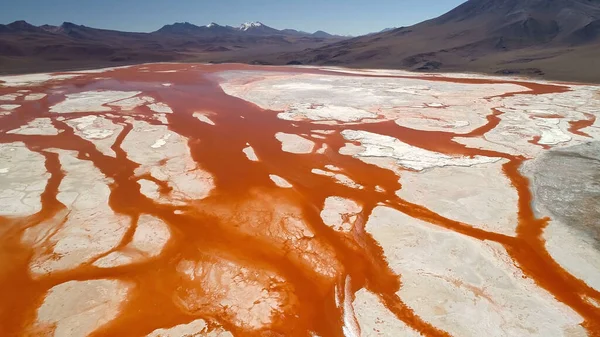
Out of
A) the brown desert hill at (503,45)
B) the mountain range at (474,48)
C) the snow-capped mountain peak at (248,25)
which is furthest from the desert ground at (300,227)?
the snow-capped mountain peak at (248,25)

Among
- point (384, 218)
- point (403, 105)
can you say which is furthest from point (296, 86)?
point (384, 218)

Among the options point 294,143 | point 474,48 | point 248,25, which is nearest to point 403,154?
point 294,143

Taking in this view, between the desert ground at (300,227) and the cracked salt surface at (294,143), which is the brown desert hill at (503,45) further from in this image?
the cracked salt surface at (294,143)

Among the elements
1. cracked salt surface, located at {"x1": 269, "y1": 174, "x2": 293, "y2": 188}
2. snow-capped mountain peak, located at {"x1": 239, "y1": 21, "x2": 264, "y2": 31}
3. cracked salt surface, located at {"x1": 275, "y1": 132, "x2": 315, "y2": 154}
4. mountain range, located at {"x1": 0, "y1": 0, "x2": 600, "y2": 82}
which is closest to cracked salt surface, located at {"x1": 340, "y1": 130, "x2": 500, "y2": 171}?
cracked salt surface, located at {"x1": 275, "y1": 132, "x2": 315, "y2": 154}

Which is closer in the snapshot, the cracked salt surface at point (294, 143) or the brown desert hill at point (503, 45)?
the cracked salt surface at point (294, 143)

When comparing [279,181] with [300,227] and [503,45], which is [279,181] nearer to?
[300,227]

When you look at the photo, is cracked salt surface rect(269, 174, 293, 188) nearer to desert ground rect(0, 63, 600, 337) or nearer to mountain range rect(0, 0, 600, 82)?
desert ground rect(0, 63, 600, 337)
